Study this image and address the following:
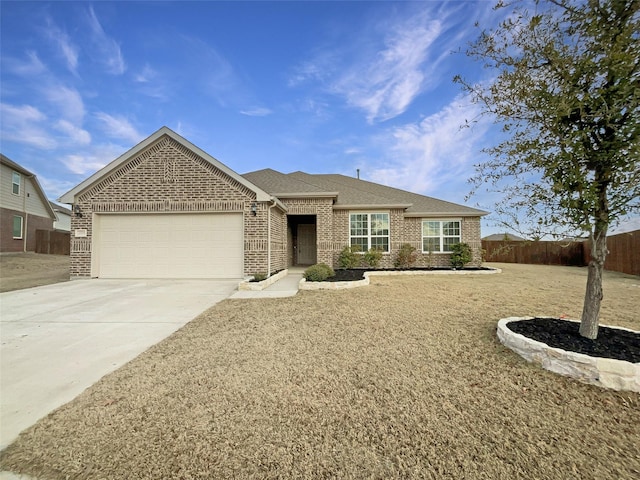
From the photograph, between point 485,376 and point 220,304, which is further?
point 220,304

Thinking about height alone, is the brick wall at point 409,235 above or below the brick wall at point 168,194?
below

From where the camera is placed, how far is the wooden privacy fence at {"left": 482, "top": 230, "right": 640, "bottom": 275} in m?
13.1

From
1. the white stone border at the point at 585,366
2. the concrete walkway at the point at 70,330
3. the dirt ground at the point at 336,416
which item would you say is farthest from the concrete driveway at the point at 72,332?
the white stone border at the point at 585,366

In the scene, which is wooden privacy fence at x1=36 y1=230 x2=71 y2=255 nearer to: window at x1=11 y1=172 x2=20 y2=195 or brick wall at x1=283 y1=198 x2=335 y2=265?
window at x1=11 y1=172 x2=20 y2=195

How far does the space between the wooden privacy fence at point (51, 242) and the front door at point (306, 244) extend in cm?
2036

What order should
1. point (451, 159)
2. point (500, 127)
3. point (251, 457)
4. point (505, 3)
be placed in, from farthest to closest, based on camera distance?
1. point (451, 159)
2. point (500, 127)
3. point (505, 3)
4. point (251, 457)

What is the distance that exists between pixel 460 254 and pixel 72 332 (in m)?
13.9

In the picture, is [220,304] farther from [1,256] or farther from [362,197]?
[1,256]

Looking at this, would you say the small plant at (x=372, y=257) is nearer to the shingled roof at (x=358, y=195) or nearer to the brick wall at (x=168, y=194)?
the shingled roof at (x=358, y=195)

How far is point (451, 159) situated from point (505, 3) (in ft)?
32.1

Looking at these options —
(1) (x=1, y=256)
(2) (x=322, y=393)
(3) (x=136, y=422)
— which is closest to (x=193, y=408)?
(3) (x=136, y=422)

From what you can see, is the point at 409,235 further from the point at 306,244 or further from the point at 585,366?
the point at 585,366

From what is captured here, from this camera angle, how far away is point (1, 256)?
56.7ft

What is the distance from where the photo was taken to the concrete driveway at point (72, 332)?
2.92 metres
